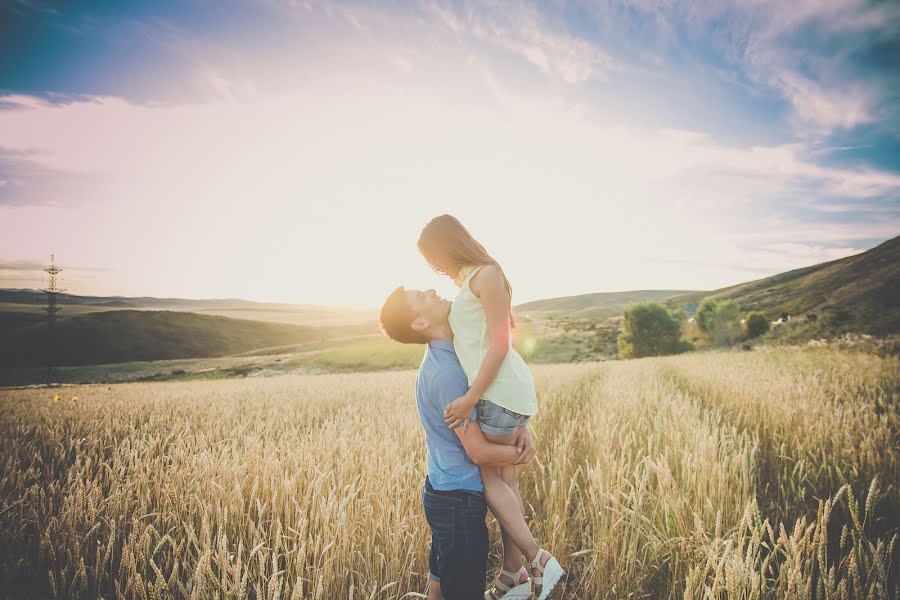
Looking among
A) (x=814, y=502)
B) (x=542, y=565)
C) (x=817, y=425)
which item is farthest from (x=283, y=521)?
(x=817, y=425)

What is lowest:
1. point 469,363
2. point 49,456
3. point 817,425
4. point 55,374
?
point 55,374

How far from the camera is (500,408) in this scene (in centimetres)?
198

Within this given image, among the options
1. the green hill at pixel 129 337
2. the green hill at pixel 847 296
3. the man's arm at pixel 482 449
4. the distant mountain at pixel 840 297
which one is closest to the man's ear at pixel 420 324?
the man's arm at pixel 482 449

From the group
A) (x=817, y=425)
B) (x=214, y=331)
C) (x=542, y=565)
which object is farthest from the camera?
(x=214, y=331)

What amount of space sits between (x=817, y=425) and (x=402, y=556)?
3.96 m

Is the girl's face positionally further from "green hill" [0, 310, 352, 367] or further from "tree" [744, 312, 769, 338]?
"green hill" [0, 310, 352, 367]

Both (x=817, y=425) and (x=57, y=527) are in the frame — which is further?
(x=817, y=425)

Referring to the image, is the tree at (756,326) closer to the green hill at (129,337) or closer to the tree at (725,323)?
the tree at (725,323)

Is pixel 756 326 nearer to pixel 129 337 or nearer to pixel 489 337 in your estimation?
pixel 489 337

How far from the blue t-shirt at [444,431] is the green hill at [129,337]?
82.0 m

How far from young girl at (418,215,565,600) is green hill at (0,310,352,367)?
3231 inches

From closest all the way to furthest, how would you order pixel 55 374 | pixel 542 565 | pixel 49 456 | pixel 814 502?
pixel 542 565
pixel 814 502
pixel 49 456
pixel 55 374

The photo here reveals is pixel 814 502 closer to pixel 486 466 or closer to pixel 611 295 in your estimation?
pixel 486 466

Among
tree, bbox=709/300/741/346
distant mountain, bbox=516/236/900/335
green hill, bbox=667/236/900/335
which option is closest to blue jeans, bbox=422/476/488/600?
distant mountain, bbox=516/236/900/335
